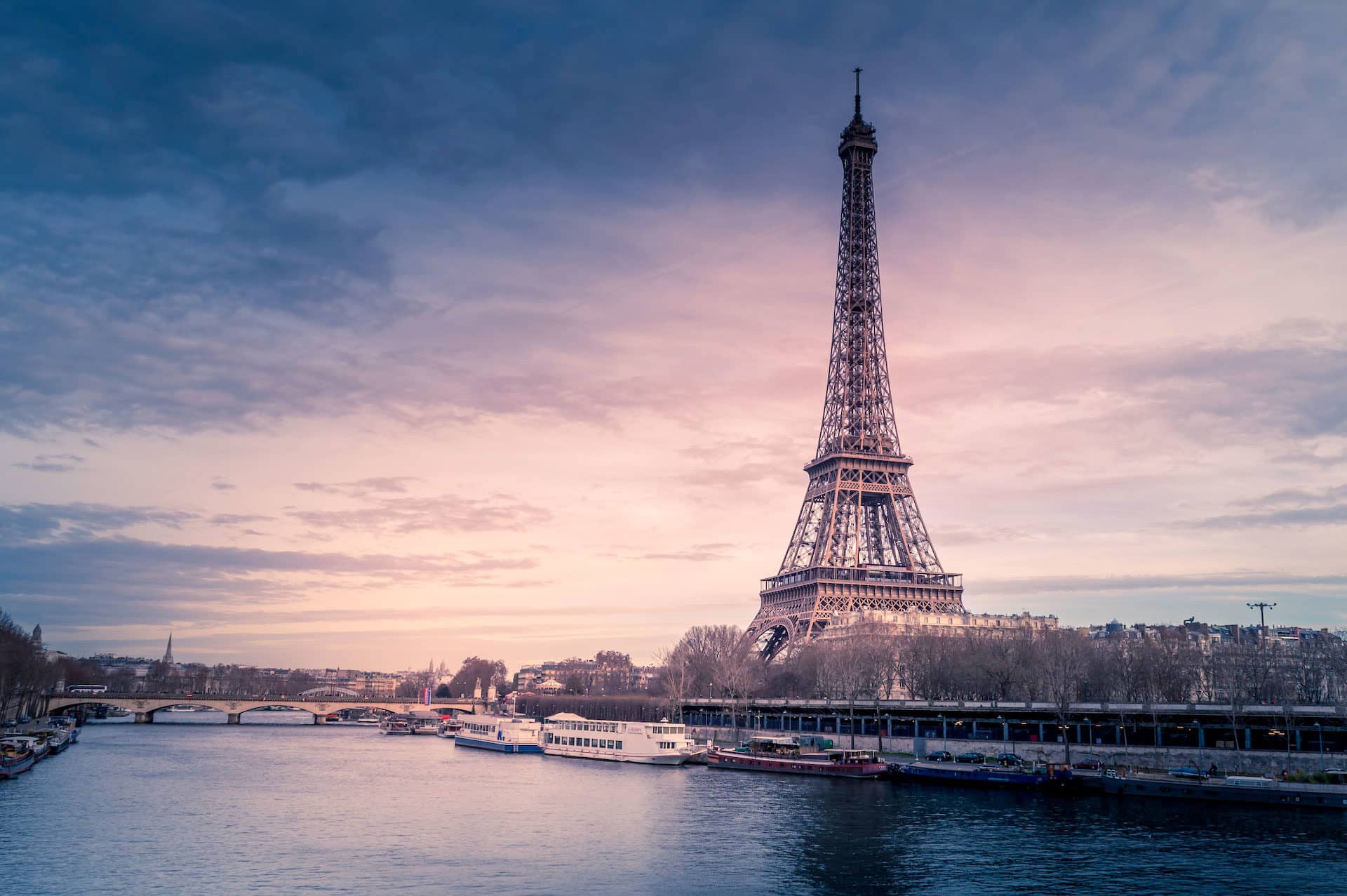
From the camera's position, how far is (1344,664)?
97375 millimetres

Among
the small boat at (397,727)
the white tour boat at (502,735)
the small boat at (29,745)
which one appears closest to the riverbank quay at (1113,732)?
the white tour boat at (502,735)

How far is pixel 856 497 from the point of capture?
482 ft

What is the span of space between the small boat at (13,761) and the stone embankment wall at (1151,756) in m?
76.0

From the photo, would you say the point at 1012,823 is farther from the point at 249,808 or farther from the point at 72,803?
the point at 72,803

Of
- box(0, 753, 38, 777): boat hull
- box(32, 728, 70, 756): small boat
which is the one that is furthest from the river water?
box(32, 728, 70, 756): small boat

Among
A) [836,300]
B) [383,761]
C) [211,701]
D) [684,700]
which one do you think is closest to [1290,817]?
[383,761]

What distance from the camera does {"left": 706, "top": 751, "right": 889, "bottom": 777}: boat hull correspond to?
8762 cm

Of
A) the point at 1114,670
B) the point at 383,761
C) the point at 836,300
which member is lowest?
the point at 383,761

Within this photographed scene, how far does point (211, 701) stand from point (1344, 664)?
173375mm

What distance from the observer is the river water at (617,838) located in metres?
42.8

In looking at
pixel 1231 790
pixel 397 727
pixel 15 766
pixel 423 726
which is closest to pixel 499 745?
pixel 15 766

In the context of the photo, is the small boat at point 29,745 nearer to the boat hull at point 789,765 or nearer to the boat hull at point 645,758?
the boat hull at point 645,758

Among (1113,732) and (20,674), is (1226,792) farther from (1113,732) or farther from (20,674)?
(20,674)

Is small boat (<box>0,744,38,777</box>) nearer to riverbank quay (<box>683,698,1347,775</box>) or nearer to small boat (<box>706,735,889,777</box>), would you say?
small boat (<box>706,735,889,777</box>)
